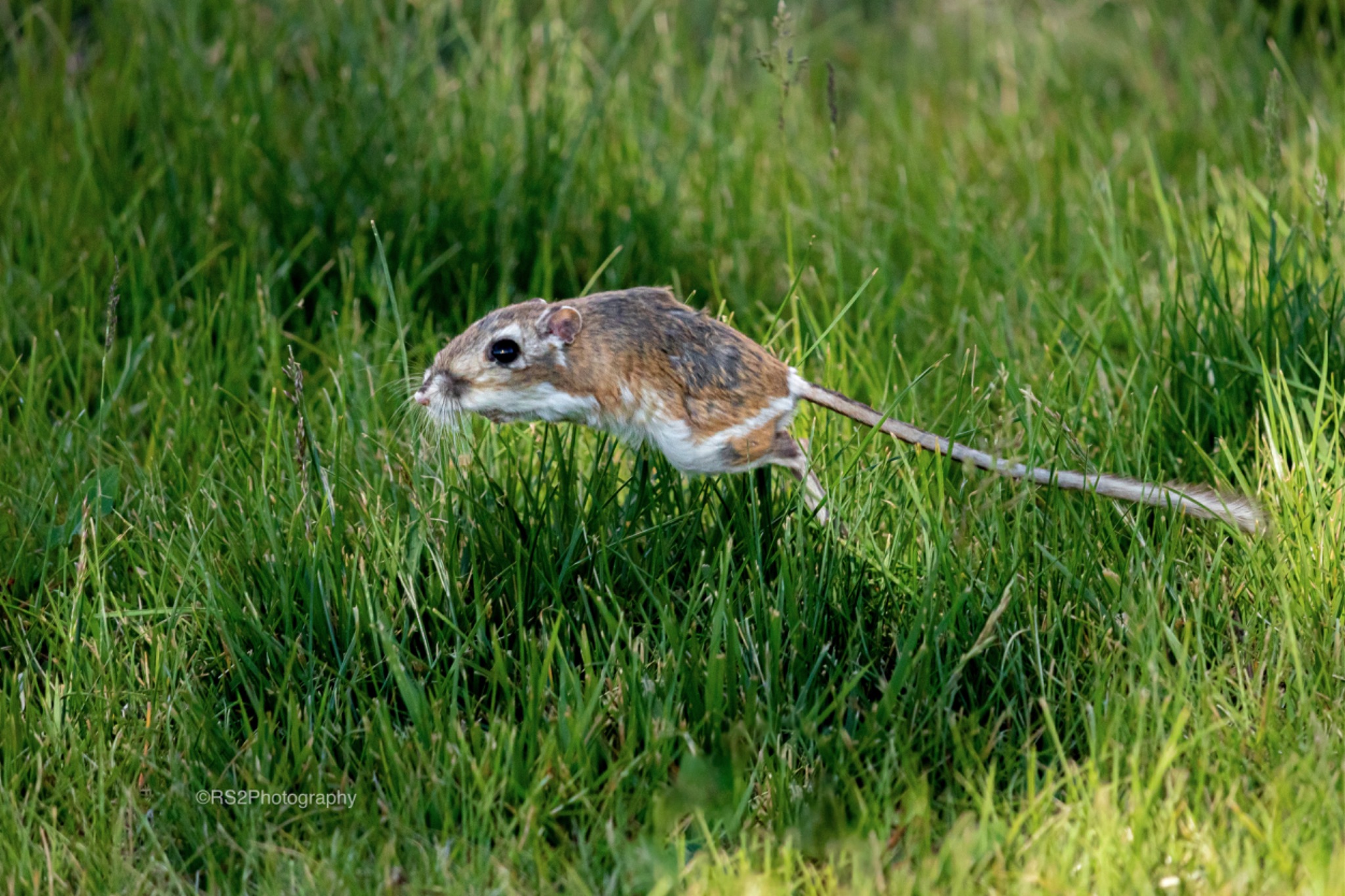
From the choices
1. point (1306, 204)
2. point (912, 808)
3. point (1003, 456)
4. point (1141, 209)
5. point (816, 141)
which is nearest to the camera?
point (912, 808)

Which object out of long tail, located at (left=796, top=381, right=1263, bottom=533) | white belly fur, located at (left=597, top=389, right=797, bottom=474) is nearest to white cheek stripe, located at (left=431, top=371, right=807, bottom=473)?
white belly fur, located at (left=597, top=389, right=797, bottom=474)

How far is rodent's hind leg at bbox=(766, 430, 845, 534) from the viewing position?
2.90 m

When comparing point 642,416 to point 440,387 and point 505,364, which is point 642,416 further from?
point 440,387

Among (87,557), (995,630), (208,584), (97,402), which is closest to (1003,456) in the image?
(995,630)

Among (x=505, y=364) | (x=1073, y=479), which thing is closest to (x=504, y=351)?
(x=505, y=364)

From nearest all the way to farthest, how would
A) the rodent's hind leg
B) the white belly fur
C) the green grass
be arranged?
the green grass, the white belly fur, the rodent's hind leg

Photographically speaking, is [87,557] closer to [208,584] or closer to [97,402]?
[208,584]

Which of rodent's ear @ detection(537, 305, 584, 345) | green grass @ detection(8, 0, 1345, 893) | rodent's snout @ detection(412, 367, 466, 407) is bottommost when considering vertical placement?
green grass @ detection(8, 0, 1345, 893)

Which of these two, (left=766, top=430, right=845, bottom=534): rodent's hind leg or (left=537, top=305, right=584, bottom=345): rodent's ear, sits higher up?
(left=537, top=305, right=584, bottom=345): rodent's ear

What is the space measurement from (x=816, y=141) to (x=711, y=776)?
370 centimetres

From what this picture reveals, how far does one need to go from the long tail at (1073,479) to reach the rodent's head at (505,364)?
0.52 m

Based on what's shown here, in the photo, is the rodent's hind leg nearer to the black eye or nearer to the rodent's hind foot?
the rodent's hind foot

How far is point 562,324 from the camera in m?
2.82

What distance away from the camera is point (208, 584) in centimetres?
288
